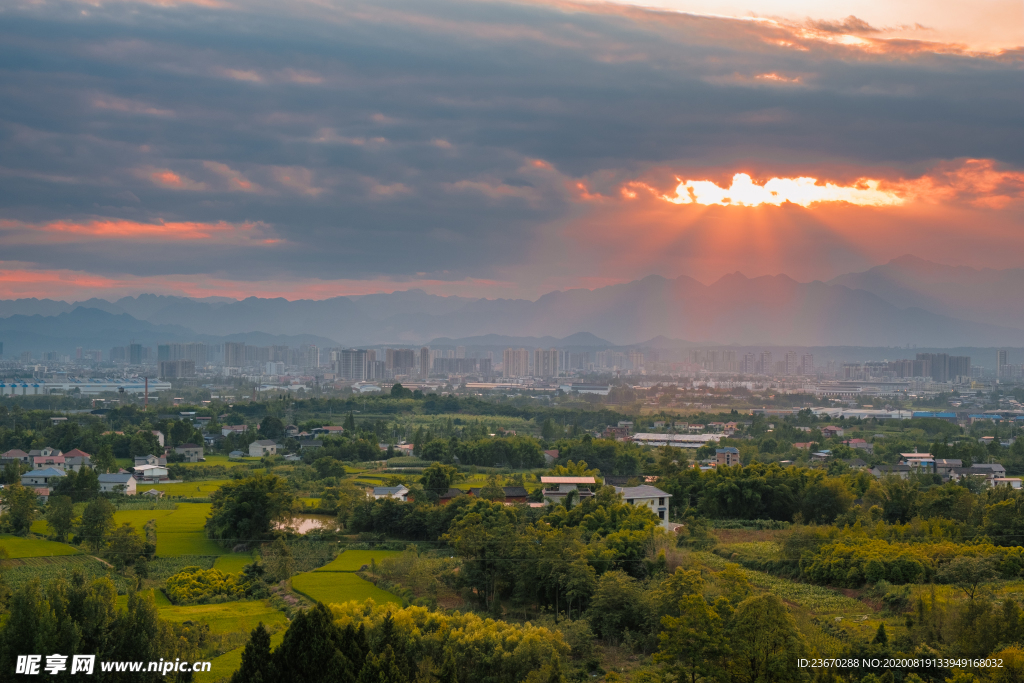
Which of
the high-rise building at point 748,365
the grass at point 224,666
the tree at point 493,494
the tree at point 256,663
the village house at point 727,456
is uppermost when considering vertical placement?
the high-rise building at point 748,365

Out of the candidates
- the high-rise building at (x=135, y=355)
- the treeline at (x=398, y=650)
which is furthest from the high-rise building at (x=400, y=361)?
the treeline at (x=398, y=650)

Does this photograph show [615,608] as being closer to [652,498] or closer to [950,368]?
[652,498]

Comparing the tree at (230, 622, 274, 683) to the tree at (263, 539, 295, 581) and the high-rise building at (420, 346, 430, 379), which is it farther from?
the high-rise building at (420, 346, 430, 379)

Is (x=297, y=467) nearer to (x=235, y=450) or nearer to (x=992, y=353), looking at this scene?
(x=235, y=450)

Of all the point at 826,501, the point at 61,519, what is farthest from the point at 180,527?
the point at 826,501

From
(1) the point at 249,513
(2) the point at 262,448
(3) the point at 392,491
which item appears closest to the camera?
(1) the point at 249,513

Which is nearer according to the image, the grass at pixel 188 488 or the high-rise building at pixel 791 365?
the grass at pixel 188 488

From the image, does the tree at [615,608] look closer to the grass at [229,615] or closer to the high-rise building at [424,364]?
the grass at [229,615]
